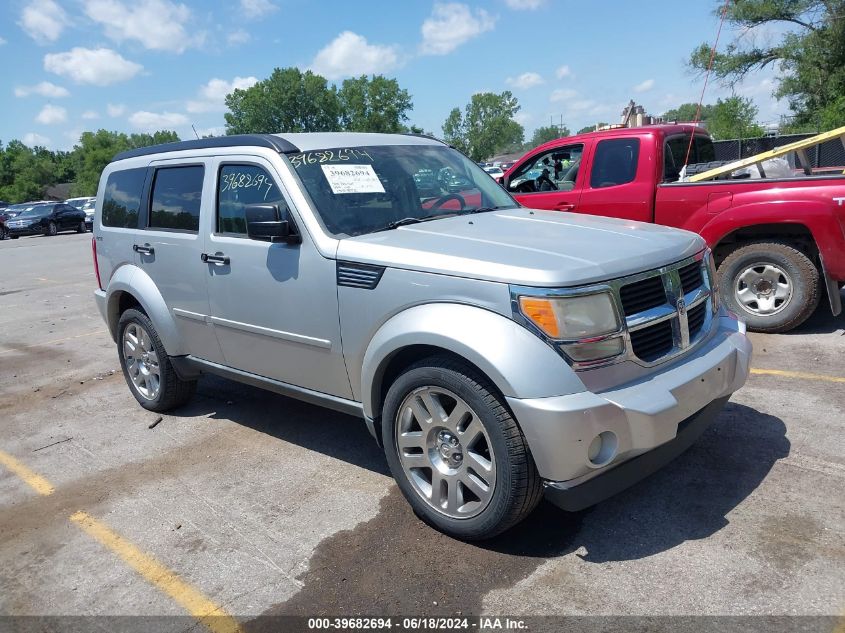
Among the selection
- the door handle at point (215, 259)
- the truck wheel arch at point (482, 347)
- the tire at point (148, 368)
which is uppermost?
the door handle at point (215, 259)

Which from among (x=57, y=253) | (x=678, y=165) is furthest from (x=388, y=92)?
(x=678, y=165)

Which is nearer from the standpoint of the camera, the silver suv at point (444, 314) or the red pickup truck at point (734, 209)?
the silver suv at point (444, 314)

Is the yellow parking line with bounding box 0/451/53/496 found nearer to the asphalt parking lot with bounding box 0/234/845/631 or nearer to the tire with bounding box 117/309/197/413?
the asphalt parking lot with bounding box 0/234/845/631

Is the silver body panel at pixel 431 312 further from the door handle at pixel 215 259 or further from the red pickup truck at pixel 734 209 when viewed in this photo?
the red pickup truck at pixel 734 209

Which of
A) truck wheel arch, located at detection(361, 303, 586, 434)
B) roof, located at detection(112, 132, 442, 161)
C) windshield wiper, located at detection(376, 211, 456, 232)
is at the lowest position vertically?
truck wheel arch, located at detection(361, 303, 586, 434)

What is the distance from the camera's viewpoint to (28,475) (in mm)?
4422

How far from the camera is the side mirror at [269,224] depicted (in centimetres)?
363

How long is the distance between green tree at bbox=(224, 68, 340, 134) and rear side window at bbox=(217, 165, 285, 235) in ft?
294

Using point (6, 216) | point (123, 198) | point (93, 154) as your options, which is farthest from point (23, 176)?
point (123, 198)

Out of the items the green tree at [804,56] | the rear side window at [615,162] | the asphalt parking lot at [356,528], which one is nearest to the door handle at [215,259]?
the asphalt parking lot at [356,528]

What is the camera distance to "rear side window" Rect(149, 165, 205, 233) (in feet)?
14.9

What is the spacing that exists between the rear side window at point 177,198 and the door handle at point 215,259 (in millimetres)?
245

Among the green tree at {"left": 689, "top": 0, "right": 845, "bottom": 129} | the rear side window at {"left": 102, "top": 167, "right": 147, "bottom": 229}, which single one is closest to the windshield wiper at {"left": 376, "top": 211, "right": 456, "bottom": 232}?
the rear side window at {"left": 102, "top": 167, "right": 147, "bottom": 229}

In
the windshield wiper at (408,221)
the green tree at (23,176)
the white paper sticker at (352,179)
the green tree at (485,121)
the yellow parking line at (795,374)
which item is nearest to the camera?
the windshield wiper at (408,221)
